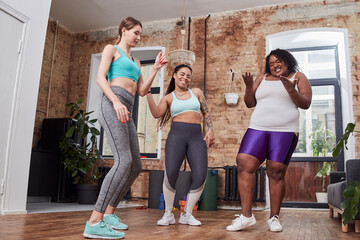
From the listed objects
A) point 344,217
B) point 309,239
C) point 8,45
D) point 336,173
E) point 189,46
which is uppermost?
point 189,46

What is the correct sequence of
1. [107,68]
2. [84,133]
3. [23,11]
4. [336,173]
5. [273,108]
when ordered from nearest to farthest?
[107,68] < [273,108] < [23,11] < [336,173] < [84,133]

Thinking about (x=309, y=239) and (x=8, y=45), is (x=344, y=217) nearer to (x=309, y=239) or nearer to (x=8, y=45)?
(x=309, y=239)

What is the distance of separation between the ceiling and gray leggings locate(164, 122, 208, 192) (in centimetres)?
346

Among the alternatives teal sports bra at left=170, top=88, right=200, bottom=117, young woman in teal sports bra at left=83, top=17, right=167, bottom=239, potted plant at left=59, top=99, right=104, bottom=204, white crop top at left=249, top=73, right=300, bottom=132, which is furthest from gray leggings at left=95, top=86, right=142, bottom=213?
potted plant at left=59, top=99, right=104, bottom=204

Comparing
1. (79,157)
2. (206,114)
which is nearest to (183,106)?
(206,114)

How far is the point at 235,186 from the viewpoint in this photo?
5.10 meters

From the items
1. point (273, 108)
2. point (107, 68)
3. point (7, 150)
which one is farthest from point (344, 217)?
point (7, 150)

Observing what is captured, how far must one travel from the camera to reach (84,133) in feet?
18.0

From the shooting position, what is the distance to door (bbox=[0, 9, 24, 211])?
3264 mm

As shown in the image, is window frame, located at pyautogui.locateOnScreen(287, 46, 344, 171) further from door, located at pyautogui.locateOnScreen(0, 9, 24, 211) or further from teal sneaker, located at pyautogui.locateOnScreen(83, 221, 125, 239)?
teal sneaker, located at pyautogui.locateOnScreen(83, 221, 125, 239)

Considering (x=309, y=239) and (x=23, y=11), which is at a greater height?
(x=23, y=11)

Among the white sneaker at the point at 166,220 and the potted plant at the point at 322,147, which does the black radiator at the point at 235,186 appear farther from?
the white sneaker at the point at 166,220

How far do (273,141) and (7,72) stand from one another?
8.50 ft

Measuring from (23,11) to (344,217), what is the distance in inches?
135
